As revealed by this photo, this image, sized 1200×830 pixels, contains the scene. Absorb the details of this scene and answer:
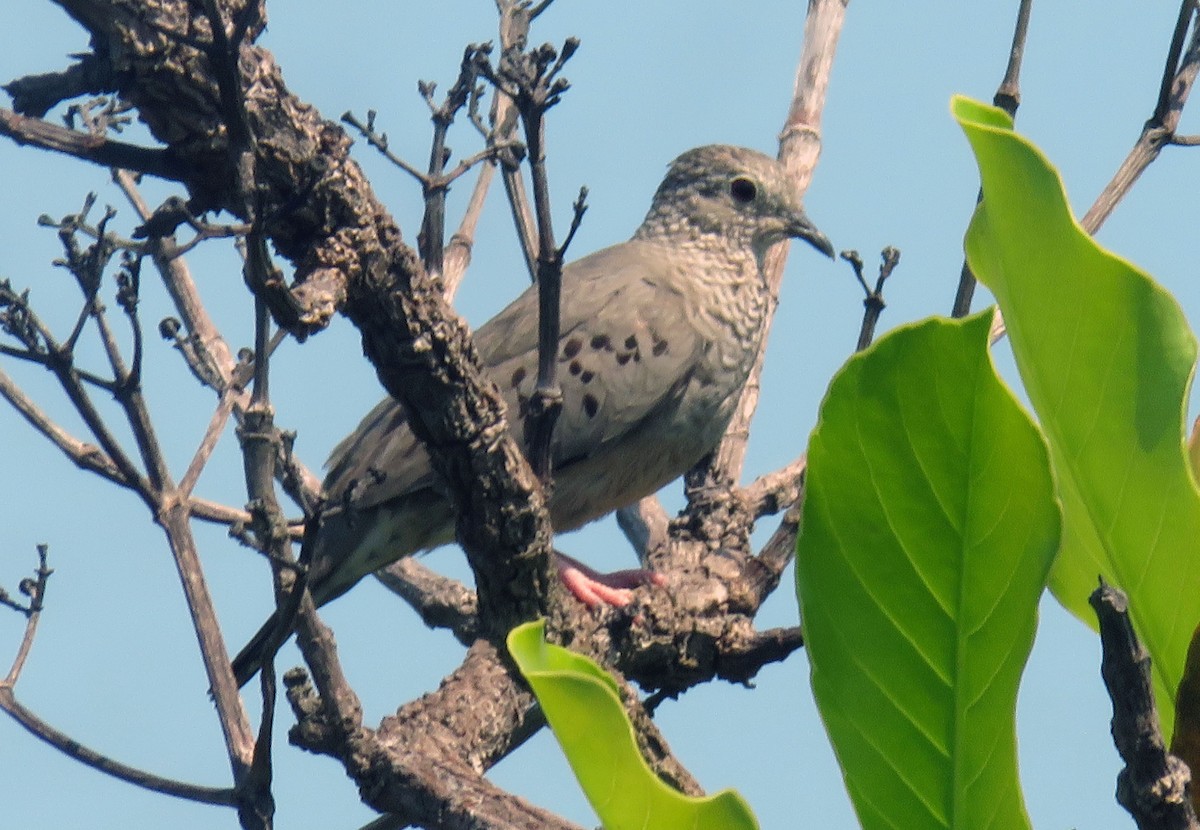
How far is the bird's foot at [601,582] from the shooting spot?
478cm

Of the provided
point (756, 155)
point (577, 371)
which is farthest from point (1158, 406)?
point (756, 155)

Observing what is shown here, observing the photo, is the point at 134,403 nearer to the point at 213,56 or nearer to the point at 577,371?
the point at 213,56

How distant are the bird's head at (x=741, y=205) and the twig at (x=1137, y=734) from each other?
530 centimetres

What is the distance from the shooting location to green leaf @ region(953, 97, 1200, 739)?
1.31 meters

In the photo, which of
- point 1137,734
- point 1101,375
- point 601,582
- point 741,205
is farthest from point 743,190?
point 1137,734

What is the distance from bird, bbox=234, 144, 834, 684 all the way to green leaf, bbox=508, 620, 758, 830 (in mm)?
3540

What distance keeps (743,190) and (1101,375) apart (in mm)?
5371

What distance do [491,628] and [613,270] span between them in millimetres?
2428

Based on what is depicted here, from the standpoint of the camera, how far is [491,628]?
4.05 meters

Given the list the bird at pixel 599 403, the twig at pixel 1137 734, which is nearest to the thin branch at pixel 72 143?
the bird at pixel 599 403

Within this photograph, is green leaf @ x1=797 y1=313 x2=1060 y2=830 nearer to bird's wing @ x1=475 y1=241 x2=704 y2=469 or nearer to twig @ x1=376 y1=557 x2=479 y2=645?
bird's wing @ x1=475 y1=241 x2=704 y2=469

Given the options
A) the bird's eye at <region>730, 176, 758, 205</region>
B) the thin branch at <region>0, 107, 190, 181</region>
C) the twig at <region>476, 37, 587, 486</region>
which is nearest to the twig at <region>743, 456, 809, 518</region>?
the bird's eye at <region>730, 176, 758, 205</region>

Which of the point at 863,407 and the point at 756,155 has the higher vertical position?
the point at 756,155

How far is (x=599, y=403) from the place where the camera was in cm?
547
